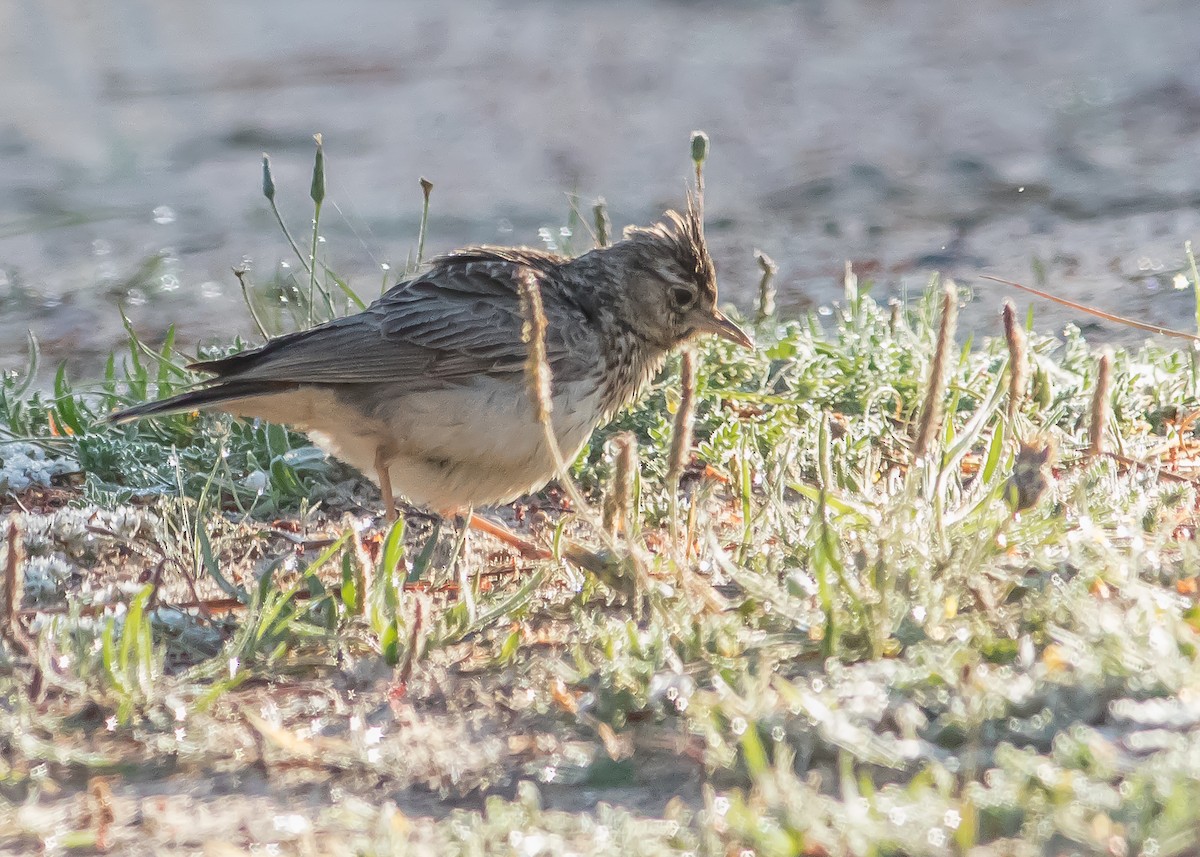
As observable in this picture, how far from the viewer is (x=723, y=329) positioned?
556 cm

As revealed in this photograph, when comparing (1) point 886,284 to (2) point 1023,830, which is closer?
(2) point 1023,830

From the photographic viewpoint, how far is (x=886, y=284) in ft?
26.4

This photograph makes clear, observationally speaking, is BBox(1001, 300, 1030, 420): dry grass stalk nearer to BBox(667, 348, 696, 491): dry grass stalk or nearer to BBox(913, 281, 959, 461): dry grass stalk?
BBox(913, 281, 959, 461): dry grass stalk

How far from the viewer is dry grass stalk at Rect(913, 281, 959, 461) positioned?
358 cm

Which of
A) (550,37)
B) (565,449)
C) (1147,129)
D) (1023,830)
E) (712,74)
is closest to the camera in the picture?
(1023,830)

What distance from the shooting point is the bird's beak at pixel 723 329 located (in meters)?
5.52

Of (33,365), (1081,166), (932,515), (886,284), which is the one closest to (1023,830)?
(932,515)

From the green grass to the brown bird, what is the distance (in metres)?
0.35

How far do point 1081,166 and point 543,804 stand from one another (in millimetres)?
8076

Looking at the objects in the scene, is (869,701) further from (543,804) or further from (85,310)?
(85,310)

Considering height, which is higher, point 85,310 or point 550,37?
point 550,37

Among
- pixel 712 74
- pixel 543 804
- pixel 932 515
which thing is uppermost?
pixel 712 74

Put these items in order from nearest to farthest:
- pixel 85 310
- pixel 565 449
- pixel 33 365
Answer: pixel 565 449 < pixel 33 365 < pixel 85 310

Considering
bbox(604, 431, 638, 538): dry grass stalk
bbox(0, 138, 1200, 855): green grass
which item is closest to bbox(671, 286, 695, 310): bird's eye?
bbox(0, 138, 1200, 855): green grass
